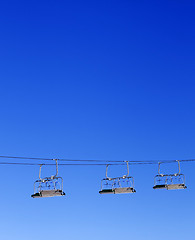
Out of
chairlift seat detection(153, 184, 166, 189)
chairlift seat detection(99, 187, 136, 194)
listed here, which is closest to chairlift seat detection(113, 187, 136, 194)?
chairlift seat detection(99, 187, 136, 194)

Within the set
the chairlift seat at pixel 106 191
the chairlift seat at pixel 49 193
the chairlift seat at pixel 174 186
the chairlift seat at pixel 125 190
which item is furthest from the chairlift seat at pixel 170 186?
the chairlift seat at pixel 49 193

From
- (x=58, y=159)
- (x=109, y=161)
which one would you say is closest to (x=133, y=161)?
(x=109, y=161)

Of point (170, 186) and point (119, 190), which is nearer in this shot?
point (119, 190)

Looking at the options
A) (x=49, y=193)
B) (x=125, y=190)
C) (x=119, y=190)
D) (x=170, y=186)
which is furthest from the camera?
(x=170, y=186)

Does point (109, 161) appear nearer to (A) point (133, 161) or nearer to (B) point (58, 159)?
(A) point (133, 161)

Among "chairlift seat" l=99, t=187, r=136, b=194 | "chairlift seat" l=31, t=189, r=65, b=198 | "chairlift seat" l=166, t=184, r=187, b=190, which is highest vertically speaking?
"chairlift seat" l=166, t=184, r=187, b=190

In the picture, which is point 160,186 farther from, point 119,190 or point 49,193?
point 49,193

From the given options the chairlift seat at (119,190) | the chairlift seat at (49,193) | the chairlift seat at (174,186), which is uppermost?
the chairlift seat at (174,186)

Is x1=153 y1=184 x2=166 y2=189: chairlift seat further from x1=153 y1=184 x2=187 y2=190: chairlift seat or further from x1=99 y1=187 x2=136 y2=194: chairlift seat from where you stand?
x1=99 y1=187 x2=136 y2=194: chairlift seat

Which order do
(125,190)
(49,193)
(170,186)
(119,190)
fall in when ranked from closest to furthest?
1. (49,193)
2. (119,190)
3. (125,190)
4. (170,186)

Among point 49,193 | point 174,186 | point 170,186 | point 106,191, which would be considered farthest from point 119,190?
point 49,193

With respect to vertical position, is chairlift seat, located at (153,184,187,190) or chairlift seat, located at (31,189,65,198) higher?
chairlift seat, located at (153,184,187,190)

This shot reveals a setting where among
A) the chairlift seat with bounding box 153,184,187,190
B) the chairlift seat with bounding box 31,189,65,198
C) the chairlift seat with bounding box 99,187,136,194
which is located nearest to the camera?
the chairlift seat with bounding box 31,189,65,198

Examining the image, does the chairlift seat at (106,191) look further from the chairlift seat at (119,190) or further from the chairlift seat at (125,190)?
the chairlift seat at (125,190)
